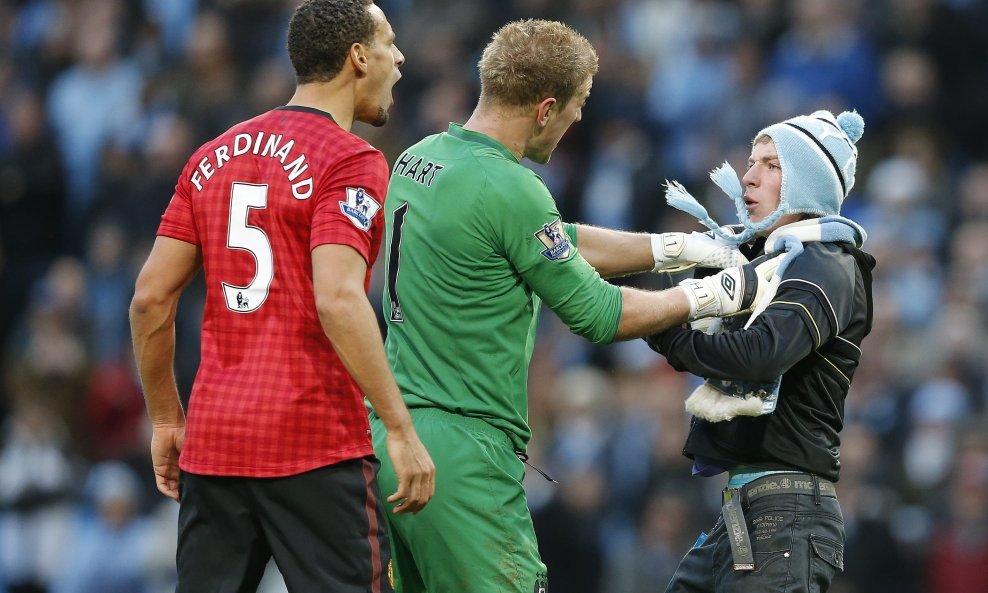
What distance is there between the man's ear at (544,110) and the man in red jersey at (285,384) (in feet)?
2.16

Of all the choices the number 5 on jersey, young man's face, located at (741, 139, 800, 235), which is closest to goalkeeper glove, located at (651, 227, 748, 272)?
young man's face, located at (741, 139, 800, 235)

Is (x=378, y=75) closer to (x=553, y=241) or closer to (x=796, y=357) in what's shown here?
(x=553, y=241)

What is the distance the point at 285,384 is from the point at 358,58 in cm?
98

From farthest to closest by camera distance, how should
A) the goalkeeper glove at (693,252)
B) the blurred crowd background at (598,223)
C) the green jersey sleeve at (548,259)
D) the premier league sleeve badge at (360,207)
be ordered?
the blurred crowd background at (598,223) → the goalkeeper glove at (693,252) → the green jersey sleeve at (548,259) → the premier league sleeve badge at (360,207)

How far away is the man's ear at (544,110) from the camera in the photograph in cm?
445

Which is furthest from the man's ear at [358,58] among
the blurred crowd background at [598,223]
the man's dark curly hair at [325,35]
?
the blurred crowd background at [598,223]

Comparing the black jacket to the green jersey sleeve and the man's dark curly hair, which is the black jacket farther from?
the man's dark curly hair

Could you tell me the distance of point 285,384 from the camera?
3.95m

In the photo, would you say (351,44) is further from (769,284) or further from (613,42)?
(613,42)

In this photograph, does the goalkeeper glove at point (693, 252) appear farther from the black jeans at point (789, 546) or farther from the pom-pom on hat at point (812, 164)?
the black jeans at point (789, 546)

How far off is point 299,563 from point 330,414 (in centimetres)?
42

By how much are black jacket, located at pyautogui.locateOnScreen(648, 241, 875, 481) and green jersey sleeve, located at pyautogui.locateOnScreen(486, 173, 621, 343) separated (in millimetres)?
337

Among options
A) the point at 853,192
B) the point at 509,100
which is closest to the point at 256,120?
the point at 509,100

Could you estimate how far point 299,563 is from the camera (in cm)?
392
